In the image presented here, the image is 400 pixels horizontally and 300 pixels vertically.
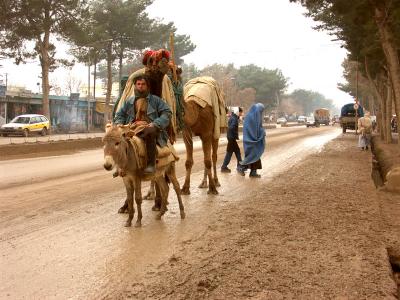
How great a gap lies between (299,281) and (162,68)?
408 cm

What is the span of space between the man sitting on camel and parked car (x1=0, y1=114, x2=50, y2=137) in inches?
1290

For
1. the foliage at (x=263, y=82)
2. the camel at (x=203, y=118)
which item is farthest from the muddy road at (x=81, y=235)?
the foliage at (x=263, y=82)

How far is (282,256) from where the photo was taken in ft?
18.0

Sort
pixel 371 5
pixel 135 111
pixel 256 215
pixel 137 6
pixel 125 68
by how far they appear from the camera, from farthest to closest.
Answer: pixel 125 68 < pixel 137 6 < pixel 371 5 < pixel 256 215 < pixel 135 111

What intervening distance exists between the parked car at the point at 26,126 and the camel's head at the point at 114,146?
3365 centimetres

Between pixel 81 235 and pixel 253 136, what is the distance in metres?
8.45

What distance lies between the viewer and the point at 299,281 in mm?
4648

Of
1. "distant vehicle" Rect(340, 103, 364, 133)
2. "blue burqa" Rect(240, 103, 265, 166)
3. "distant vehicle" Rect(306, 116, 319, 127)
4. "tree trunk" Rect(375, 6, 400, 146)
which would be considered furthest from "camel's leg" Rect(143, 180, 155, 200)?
"distant vehicle" Rect(306, 116, 319, 127)

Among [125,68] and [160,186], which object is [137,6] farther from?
[160,186]

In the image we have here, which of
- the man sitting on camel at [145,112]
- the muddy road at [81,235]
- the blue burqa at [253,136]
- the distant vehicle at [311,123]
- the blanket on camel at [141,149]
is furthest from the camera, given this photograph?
the distant vehicle at [311,123]

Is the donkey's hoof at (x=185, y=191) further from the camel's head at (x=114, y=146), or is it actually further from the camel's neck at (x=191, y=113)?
the camel's head at (x=114, y=146)

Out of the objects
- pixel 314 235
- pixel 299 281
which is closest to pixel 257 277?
pixel 299 281

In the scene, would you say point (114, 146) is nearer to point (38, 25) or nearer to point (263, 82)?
point (38, 25)

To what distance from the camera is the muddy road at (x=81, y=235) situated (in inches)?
184
